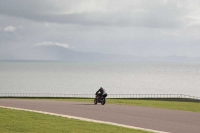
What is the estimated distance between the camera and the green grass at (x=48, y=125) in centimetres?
1722

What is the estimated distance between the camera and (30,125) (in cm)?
1833

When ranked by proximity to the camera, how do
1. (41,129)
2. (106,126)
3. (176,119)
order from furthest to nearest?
(176,119) < (106,126) < (41,129)

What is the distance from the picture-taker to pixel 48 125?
61.1 ft

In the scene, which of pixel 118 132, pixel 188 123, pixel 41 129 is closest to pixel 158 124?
pixel 188 123

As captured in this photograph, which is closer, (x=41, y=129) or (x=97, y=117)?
(x=41, y=129)

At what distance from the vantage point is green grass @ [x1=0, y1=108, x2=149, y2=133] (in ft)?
56.5

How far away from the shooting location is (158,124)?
20641mm

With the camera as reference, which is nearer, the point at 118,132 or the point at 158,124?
the point at 118,132

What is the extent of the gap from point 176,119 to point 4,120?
1030cm

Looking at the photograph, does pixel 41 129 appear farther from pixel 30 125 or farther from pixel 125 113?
pixel 125 113

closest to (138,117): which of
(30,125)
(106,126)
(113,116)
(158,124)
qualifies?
(113,116)

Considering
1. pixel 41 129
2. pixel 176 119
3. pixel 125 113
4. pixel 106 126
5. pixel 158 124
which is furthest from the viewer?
pixel 125 113

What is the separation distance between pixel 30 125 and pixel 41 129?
3.96 ft

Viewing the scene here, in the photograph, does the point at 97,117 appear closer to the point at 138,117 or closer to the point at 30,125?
the point at 138,117
